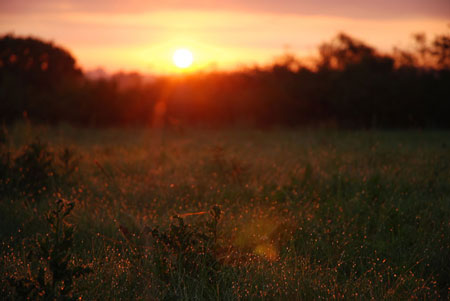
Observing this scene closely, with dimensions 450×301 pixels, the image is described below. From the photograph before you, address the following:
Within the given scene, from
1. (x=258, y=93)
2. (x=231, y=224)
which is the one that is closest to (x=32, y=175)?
(x=231, y=224)

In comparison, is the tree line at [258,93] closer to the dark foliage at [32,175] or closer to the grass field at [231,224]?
the grass field at [231,224]

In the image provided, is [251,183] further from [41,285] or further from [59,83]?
[59,83]

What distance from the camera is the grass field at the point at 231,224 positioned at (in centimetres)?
267

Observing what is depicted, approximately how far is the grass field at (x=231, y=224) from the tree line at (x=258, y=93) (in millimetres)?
3895

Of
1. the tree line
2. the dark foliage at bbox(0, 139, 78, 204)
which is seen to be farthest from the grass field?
the tree line

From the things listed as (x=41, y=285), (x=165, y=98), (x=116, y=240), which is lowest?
(x=116, y=240)

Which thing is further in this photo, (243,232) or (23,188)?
(23,188)

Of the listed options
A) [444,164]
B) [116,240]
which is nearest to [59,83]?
[116,240]

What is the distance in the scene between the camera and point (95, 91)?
11164 millimetres

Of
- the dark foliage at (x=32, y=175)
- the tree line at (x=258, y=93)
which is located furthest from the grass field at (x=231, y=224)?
the tree line at (x=258, y=93)

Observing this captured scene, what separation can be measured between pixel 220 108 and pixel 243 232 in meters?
Result: 8.18

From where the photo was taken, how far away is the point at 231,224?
3695mm

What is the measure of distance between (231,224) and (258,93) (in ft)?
25.8

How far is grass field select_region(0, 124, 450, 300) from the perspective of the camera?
2.67 metres
